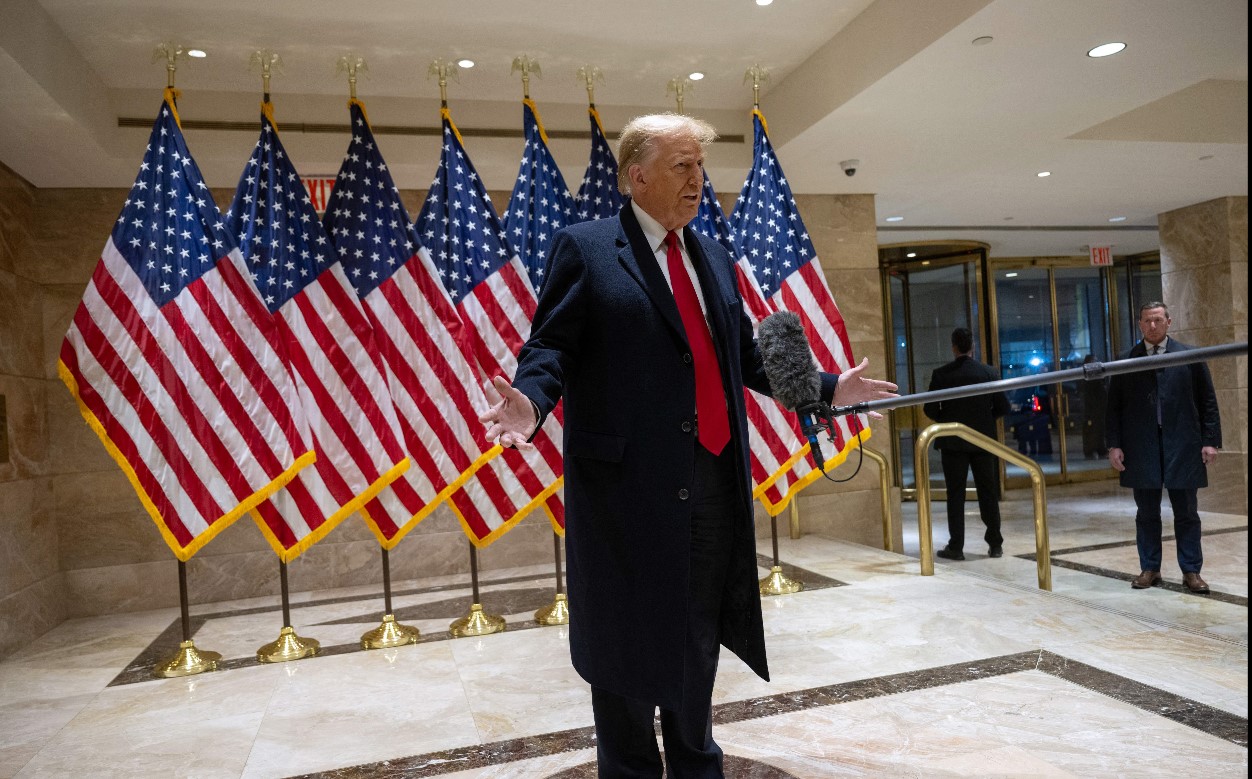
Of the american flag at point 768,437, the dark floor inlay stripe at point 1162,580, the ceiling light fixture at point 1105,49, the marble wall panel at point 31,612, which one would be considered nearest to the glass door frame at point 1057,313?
the dark floor inlay stripe at point 1162,580

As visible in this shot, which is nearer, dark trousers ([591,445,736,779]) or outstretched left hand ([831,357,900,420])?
dark trousers ([591,445,736,779])

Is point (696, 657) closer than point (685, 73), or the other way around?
point (696, 657)

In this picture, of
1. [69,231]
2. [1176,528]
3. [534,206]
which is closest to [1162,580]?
[1176,528]

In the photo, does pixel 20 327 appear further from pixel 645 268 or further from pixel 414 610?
pixel 645 268

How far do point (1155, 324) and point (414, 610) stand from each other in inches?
182

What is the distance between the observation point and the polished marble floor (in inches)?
109

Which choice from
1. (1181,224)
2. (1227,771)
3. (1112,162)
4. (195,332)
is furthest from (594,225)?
(1181,224)

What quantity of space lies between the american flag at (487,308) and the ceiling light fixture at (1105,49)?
10.2 feet

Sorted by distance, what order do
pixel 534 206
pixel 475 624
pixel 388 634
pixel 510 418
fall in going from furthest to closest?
pixel 534 206, pixel 475 624, pixel 388 634, pixel 510 418

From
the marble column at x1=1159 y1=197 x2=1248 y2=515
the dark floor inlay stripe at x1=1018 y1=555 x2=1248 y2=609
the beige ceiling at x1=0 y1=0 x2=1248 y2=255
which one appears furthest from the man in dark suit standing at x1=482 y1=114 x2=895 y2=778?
the marble column at x1=1159 y1=197 x2=1248 y2=515

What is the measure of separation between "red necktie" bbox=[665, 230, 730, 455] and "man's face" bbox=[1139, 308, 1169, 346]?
159 inches

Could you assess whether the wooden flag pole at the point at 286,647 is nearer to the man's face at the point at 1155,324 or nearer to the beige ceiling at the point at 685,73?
the beige ceiling at the point at 685,73

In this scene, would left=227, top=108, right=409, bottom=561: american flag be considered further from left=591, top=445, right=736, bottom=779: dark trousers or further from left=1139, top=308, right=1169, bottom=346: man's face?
left=1139, top=308, right=1169, bottom=346: man's face

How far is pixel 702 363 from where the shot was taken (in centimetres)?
207
